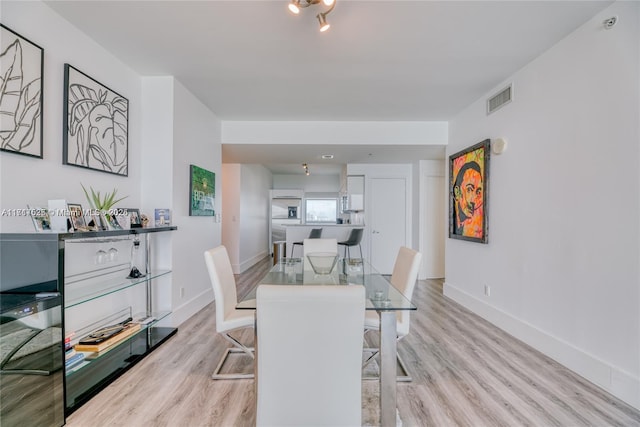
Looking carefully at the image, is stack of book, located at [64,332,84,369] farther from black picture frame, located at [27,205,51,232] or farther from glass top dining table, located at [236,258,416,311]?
glass top dining table, located at [236,258,416,311]

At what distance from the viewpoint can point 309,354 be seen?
1.14 metres

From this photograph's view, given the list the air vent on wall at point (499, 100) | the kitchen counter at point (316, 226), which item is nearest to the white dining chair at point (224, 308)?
the air vent on wall at point (499, 100)

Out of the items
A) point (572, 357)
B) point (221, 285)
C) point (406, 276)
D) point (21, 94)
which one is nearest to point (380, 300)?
point (406, 276)

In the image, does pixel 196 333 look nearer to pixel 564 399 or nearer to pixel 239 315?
pixel 239 315

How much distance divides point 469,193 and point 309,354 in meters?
3.27

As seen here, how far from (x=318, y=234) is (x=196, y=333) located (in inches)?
121

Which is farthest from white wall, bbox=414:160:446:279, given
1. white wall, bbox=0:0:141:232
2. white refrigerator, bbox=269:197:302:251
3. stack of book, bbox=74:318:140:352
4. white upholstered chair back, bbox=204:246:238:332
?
white wall, bbox=0:0:141:232

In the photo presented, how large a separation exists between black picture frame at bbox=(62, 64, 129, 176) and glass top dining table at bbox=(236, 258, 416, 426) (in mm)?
1726

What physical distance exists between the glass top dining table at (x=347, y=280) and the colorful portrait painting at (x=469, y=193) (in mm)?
1620

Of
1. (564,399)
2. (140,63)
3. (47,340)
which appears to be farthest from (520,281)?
(140,63)

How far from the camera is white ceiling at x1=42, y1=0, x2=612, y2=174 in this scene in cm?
197

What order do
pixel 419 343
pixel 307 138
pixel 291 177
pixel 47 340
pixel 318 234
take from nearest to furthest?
1. pixel 47 340
2. pixel 419 343
3. pixel 307 138
4. pixel 318 234
5. pixel 291 177

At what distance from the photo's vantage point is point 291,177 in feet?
30.4

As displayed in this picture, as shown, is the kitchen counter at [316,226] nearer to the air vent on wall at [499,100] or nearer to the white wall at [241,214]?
the white wall at [241,214]
